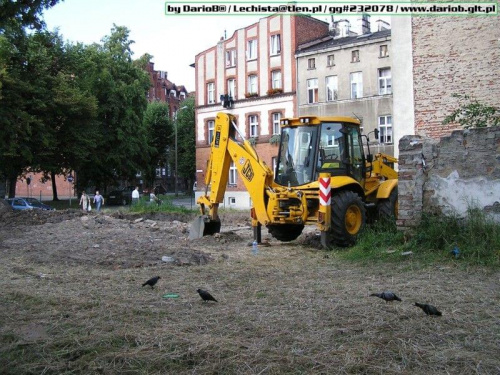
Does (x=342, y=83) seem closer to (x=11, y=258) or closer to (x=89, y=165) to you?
(x=89, y=165)

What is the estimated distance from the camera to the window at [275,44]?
40531 millimetres

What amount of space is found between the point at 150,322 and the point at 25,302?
1.99 m

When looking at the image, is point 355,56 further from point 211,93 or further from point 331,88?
point 211,93

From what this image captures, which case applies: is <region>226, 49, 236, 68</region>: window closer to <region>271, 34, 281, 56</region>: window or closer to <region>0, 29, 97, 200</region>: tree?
<region>271, 34, 281, 56</region>: window

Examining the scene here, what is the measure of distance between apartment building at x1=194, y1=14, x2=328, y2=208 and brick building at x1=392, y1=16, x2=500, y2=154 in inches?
791

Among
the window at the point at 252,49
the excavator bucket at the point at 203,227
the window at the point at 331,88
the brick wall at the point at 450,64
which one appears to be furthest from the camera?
the window at the point at 252,49

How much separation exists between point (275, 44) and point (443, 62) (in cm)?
2323

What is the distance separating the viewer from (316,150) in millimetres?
12688

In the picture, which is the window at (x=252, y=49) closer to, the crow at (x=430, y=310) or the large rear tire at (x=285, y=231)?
the large rear tire at (x=285, y=231)

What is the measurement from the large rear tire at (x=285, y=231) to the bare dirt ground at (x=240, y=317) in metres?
2.77

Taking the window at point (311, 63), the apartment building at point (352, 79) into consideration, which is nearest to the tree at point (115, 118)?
the apartment building at point (352, 79)

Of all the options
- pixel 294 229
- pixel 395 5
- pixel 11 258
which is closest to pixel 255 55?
pixel 395 5

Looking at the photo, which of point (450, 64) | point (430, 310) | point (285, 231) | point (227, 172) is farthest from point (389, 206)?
point (430, 310)

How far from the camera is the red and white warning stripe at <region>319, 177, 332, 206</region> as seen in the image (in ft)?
39.1
